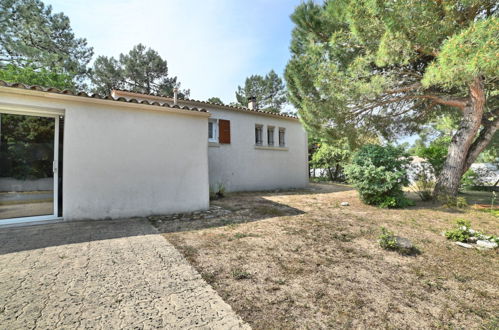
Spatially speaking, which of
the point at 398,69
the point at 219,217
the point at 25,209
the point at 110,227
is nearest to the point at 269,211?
the point at 219,217

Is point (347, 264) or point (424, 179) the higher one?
point (424, 179)

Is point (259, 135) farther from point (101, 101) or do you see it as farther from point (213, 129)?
point (101, 101)

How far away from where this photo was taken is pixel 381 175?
6520mm

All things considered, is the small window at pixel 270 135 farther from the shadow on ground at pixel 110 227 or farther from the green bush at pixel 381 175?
the shadow on ground at pixel 110 227

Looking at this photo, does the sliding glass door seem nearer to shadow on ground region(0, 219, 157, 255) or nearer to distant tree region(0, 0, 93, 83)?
shadow on ground region(0, 219, 157, 255)

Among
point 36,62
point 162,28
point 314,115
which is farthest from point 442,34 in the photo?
point 36,62

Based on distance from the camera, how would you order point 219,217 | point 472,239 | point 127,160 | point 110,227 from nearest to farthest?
point 472,239
point 110,227
point 127,160
point 219,217

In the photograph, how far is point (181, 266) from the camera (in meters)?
2.87

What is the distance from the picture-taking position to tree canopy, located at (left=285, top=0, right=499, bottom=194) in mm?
4406

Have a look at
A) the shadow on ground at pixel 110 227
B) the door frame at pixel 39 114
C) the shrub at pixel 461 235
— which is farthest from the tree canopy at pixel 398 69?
the door frame at pixel 39 114

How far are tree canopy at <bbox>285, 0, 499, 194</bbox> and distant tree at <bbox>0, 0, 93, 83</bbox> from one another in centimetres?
1818

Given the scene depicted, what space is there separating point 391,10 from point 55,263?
28.3ft

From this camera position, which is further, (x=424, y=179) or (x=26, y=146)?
(x=424, y=179)

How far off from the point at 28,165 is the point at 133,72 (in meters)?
20.3
